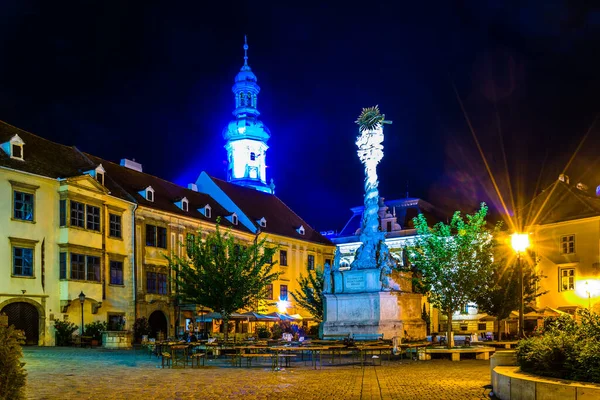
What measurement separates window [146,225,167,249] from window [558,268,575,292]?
27.8 meters

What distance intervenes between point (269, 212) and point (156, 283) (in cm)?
1844

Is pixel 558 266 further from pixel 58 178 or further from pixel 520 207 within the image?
pixel 58 178

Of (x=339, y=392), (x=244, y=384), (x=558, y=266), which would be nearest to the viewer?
(x=339, y=392)

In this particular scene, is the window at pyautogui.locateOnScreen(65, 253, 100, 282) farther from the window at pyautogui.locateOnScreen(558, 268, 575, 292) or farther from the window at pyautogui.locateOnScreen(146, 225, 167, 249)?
the window at pyautogui.locateOnScreen(558, 268, 575, 292)

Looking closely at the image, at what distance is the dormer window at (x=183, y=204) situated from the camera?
47.5 m

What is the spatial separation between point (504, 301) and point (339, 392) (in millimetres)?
26822

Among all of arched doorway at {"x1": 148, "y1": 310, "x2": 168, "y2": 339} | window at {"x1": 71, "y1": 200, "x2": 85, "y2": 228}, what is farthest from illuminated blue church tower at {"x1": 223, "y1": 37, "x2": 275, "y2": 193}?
window at {"x1": 71, "y1": 200, "x2": 85, "y2": 228}

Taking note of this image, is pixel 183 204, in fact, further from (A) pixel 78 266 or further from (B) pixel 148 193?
(A) pixel 78 266

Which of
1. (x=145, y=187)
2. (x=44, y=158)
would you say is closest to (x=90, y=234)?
(x=44, y=158)

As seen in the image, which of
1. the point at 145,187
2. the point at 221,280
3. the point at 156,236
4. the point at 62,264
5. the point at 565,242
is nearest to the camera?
the point at 221,280

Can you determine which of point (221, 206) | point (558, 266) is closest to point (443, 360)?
point (558, 266)

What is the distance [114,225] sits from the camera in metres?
39.7

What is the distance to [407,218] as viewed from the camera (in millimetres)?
66312

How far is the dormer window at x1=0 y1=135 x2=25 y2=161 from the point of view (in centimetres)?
3366
